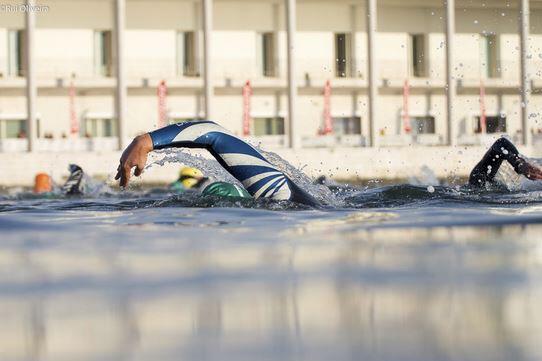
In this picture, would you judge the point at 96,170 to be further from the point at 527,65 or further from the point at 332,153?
the point at 527,65

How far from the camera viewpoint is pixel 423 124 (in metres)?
44.9

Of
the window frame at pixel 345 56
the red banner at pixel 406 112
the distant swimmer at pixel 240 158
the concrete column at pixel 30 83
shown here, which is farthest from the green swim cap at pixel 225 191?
the red banner at pixel 406 112

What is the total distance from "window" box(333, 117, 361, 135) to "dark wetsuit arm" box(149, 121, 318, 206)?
122ft

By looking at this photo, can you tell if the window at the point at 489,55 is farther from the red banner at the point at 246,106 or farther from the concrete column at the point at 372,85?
the red banner at the point at 246,106

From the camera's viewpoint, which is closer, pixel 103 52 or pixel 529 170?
pixel 529 170

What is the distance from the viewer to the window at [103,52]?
4066cm

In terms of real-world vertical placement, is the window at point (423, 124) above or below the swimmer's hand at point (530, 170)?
above

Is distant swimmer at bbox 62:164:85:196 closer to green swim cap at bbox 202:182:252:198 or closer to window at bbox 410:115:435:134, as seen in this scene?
green swim cap at bbox 202:182:252:198

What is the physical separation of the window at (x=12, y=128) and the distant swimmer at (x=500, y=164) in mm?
33416

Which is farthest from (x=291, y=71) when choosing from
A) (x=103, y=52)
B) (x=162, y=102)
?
(x=103, y=52)

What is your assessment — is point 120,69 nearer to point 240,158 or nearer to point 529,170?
point 529,170

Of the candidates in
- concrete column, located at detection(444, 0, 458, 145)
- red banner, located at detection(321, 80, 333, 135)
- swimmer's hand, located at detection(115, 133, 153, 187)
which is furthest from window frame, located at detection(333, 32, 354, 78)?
swimmer's hand, located at detection(115, 133, 153, 187)

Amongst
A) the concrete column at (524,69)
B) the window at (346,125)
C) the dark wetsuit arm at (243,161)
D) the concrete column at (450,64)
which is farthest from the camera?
the window at (346,125)

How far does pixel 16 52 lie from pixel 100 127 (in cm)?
426
